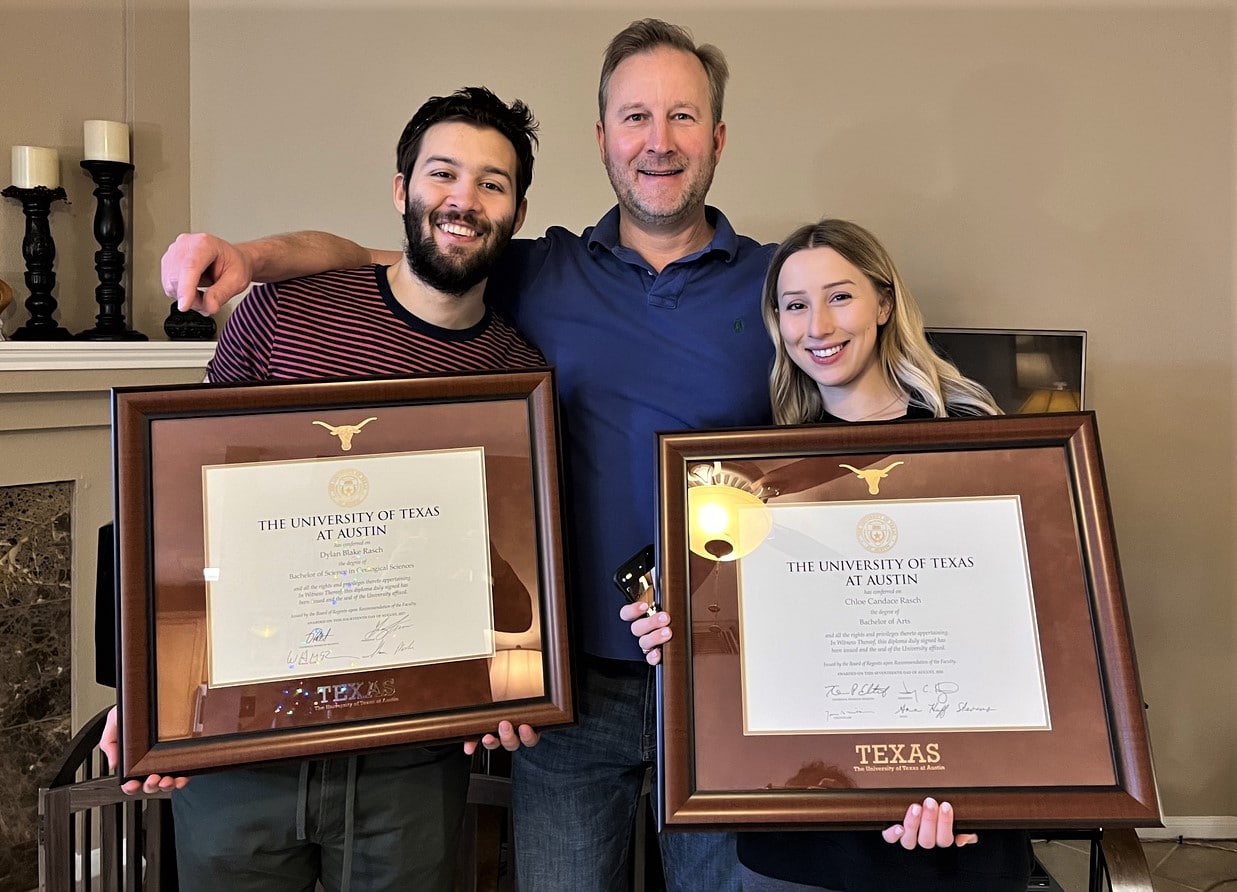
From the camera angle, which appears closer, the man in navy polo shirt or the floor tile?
the man in navy polo shirt

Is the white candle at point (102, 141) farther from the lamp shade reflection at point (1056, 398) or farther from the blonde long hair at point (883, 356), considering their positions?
the lamp shade reflection at point (1056, 398)

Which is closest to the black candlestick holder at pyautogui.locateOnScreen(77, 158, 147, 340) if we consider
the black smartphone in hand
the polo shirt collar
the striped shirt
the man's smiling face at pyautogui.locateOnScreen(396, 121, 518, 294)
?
the striped shirt

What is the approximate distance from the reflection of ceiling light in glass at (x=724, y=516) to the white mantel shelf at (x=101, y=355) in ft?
7.27

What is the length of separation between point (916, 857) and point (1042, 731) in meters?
0.23

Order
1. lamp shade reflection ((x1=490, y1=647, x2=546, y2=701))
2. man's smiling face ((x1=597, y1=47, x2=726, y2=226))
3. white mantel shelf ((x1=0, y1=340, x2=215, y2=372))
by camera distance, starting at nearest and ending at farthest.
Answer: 1. lamp shade reflection ((x1=490, y1=647, x2=546, y2=701))
2. man's smiling face ((x1=597, y1=47, x2=726, y2=226))
3. white mantel shelf ((x1=0, y1=340, x2=215, y2=372))

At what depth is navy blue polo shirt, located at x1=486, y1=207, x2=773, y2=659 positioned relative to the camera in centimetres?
144

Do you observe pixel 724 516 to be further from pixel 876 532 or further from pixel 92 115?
pixel 92 115

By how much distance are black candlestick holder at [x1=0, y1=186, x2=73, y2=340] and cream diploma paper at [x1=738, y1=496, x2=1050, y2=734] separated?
2.44 metres

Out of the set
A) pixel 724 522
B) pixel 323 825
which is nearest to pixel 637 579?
pixel 724 522

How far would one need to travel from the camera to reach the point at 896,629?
3.86 feet

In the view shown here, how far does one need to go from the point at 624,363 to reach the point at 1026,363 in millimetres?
1644

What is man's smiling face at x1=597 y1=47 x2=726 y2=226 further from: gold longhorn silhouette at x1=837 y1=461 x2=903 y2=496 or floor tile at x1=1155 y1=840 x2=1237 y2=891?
floor tile at x1=1155 y1=840 x2=1237 y2=891

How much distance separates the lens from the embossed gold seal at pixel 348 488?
48.0 inches
